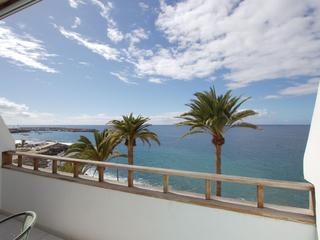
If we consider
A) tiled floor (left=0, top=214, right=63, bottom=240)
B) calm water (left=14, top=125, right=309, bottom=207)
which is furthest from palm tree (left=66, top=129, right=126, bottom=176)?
calm water (left=14, top=125, right=309, bottom=207)

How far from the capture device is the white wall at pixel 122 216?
175 cm

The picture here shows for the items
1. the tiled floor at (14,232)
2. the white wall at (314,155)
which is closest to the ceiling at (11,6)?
the tiled floor at (14,232)

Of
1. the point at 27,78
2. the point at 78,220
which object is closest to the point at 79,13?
the point at 78,220

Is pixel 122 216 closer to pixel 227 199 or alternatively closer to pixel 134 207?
pixel 134 207

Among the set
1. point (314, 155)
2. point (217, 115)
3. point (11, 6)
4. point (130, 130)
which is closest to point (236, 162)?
point (130, 130)

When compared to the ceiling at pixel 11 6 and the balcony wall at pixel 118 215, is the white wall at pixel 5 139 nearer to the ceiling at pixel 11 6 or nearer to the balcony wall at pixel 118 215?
the balcony wall at pixel 118 215

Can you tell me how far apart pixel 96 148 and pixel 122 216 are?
17.6ft

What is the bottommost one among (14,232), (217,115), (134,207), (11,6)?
(14,232)

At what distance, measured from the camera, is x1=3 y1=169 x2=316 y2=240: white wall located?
175cm

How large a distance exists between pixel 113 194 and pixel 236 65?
39568mm

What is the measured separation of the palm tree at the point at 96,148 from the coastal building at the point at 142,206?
3.80 metres

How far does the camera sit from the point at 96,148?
7.36 m

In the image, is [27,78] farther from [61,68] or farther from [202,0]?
[202,0]

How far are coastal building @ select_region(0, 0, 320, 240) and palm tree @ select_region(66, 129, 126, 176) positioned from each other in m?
3.80
